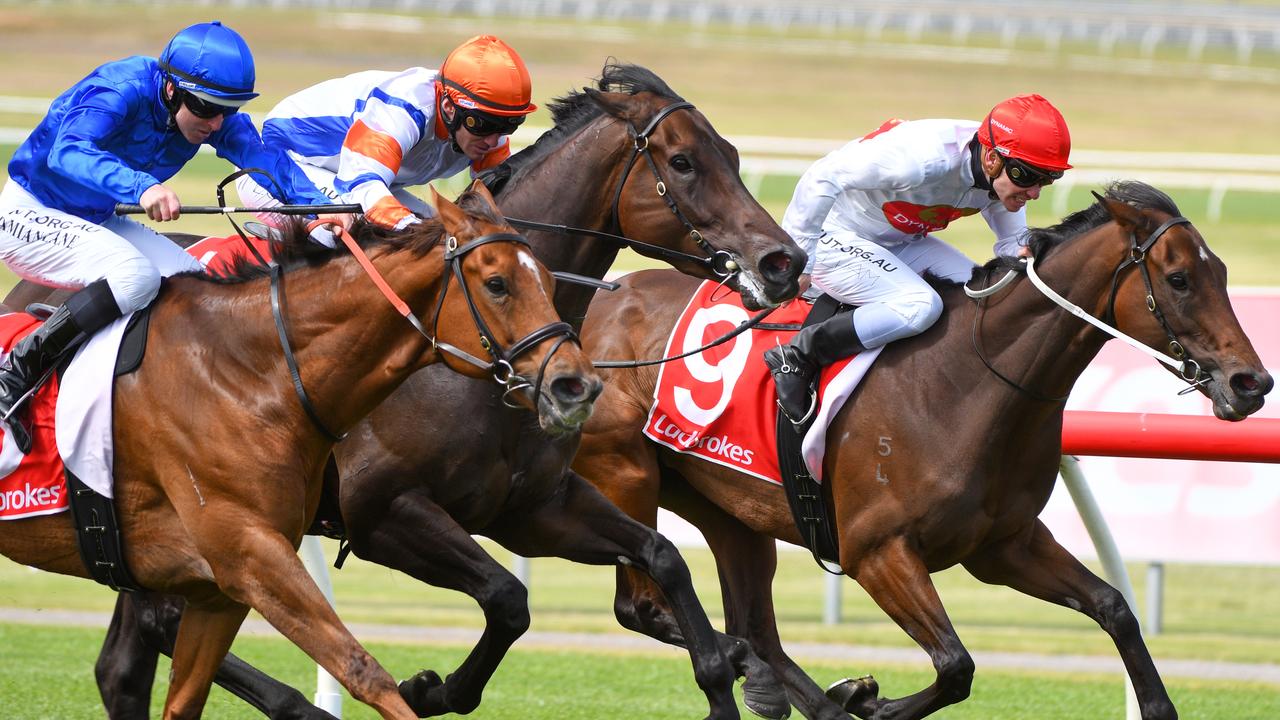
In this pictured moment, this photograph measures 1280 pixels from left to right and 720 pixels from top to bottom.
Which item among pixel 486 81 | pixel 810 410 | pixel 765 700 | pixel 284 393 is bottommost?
pixel 765 700

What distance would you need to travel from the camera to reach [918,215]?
19.1 ft

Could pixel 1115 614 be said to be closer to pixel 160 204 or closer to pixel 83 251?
pixel 160 204

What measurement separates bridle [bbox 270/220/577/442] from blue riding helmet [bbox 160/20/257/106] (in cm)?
62

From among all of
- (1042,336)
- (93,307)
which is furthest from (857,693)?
(93,307)

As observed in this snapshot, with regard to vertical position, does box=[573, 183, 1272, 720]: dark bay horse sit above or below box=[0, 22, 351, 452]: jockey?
below

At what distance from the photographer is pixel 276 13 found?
34.2 metres

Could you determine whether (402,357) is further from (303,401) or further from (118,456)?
(118,456)

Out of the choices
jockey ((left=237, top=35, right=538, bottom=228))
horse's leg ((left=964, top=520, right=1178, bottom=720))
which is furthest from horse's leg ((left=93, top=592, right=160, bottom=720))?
horse's leg ((left=964, top=520, right=1178, bottom=720))

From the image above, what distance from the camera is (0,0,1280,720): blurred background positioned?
7.40m

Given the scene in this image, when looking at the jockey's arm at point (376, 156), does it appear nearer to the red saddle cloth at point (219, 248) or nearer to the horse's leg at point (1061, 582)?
the red saddle cloth at point (219, 248)

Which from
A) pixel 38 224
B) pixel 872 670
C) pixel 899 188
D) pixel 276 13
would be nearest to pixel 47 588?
pixel 872 670

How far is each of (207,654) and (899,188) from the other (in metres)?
2.52

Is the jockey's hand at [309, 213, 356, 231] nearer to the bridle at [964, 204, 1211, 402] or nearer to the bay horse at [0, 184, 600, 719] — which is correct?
the bay horse at [0, 184, 600, 719]

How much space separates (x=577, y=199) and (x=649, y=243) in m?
0.27
